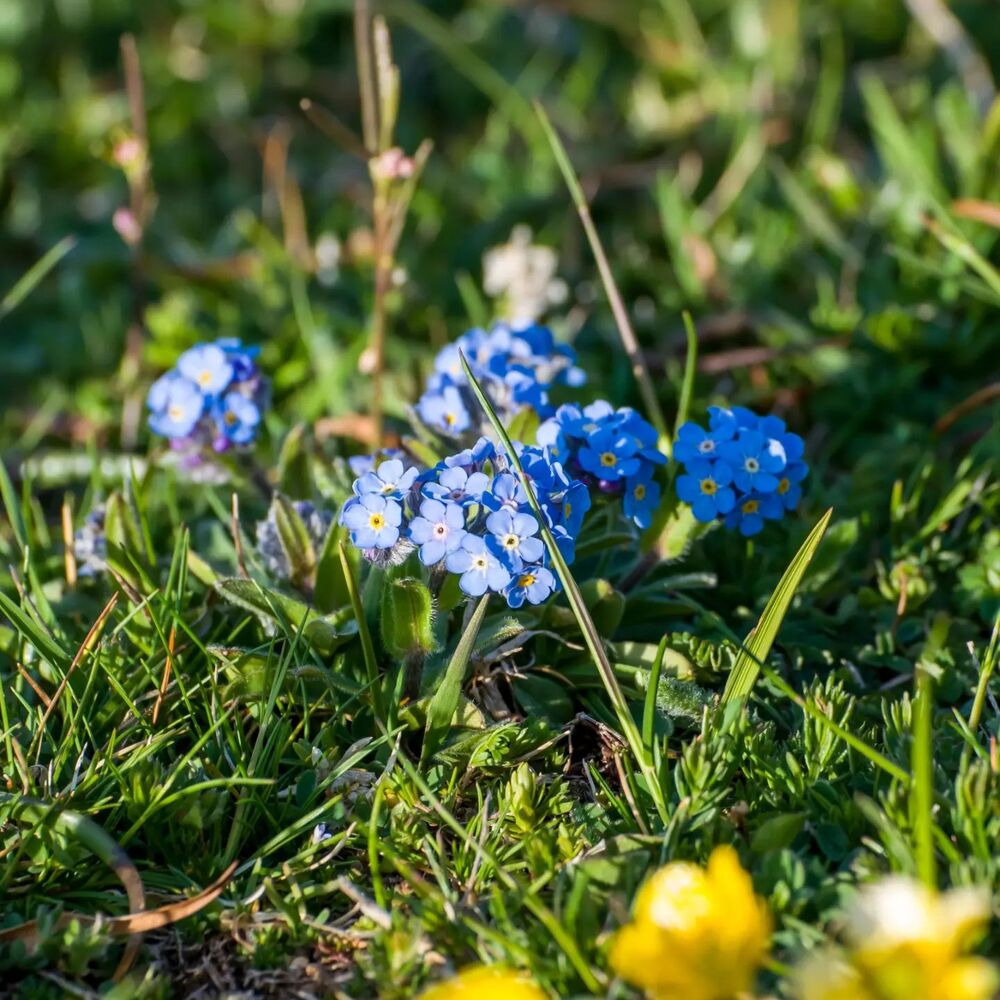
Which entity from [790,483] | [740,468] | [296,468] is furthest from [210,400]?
[790,483]

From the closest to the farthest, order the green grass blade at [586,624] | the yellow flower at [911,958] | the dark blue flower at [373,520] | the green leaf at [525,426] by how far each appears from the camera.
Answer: the yellow flower at [911,958]
the green grass blade at [586,624]
the dark blue flower at [373,520]
the green leaf at [525,426]

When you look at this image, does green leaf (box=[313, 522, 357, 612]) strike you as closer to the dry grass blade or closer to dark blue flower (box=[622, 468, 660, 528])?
the dry grass blade

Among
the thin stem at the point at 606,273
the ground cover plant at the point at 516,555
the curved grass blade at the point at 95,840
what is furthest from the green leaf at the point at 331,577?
the thin stem at the point at 606,273

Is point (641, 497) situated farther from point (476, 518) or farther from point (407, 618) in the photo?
point (407, 618)

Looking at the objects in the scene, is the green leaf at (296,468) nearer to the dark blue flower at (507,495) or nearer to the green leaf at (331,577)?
the green leaf at (331,577)

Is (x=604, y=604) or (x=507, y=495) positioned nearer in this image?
(x=507, y=495)

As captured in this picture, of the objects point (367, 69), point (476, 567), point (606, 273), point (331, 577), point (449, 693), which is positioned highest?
point (367, 69)
